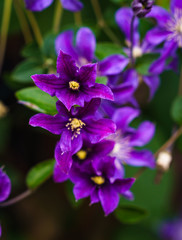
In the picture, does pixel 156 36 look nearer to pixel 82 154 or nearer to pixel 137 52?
pixel 137 52

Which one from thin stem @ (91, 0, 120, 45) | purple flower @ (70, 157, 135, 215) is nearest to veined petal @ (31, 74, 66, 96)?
purple flower @ (70, 157, 135, 215)

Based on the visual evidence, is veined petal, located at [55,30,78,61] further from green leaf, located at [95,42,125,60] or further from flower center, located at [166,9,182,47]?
flower center, located at [166,9,182,47]

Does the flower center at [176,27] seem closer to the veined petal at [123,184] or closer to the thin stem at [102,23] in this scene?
the thin stem at [102,23]

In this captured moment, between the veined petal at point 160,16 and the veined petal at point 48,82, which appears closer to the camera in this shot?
the veined petal at point 48,82

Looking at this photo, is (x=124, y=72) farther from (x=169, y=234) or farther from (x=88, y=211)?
(x=169, y=234)

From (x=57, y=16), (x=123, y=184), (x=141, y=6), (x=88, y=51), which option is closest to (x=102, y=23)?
(x=57, y=16)

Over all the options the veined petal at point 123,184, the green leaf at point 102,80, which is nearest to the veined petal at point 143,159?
the veined petal at point 123,184

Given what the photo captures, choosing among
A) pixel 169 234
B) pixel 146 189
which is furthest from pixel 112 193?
pixel 169 234
